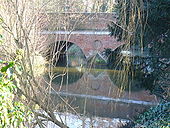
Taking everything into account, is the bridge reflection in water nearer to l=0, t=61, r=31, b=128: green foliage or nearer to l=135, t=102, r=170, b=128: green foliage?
l=135, t=102, r=170, b=128: green foliage

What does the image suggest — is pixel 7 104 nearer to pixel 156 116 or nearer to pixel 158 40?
pixel 156 116

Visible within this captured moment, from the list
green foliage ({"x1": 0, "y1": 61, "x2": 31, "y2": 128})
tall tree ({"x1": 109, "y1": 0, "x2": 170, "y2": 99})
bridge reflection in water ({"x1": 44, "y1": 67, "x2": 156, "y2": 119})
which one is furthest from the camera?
bridge reflection in water ({"x1": 44, "y1": 67, "x2": 156, "y2": 119})

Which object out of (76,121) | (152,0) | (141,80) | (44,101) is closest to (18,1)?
(44,101)

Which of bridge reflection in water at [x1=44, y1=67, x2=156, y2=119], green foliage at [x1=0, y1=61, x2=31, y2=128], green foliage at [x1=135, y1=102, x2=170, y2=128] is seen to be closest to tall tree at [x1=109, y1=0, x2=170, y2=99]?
green foliage at [x1=135, y1=102, x2=170, y2=128]

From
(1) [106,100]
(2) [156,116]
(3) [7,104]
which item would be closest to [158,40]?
(2) [156,116]

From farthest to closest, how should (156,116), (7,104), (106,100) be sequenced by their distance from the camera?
(106,100) → (156,116) → (7,104)

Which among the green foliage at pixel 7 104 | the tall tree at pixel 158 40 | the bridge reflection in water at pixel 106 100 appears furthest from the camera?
the bridge reflection in water at pixel 106 100

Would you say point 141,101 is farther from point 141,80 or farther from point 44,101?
point 44,101

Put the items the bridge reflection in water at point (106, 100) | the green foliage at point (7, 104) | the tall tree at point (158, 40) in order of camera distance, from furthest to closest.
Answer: the bridge reflection in water at point (106, 100)
the tall tree at point (158, 40)
the green foliage at point (7, 104)

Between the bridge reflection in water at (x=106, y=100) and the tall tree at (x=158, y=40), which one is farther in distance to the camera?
the bridge reflection in water at (x=106, y=100)

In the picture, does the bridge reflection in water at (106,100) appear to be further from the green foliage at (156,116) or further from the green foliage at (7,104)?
the green foliage at (7,104)

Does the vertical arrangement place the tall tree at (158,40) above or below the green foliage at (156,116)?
above

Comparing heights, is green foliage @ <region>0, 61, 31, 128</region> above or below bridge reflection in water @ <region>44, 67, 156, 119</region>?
above

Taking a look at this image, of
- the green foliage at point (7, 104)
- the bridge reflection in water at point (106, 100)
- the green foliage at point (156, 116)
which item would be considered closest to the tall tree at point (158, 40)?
the green foliage at point (156, 116)
